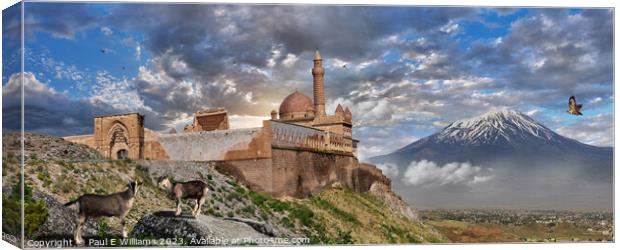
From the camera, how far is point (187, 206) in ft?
79.0

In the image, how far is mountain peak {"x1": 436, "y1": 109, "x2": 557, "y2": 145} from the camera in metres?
26.4

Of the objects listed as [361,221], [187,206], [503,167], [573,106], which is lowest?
[361,221]

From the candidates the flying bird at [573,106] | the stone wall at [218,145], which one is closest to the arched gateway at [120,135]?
the stone wall at [218,145]

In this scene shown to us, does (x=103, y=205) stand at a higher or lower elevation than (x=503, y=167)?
lower

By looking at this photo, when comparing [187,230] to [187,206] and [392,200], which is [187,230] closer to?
[187,206]

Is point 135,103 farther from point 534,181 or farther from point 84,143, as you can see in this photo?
point 534,181

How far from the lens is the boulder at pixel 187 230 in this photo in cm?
2123

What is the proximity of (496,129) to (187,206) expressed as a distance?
1008 centimetres

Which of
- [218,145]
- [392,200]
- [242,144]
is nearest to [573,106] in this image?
[392,200]

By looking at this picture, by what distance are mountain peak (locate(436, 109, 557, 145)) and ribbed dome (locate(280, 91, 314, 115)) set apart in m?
5.02

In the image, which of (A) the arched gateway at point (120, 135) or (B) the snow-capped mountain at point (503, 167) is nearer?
(A) the arched gateway at point (120, 135)

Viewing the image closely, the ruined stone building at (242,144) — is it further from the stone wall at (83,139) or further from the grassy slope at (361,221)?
the grassy slope at (361,221)

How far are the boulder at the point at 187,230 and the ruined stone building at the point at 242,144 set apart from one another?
202 inches

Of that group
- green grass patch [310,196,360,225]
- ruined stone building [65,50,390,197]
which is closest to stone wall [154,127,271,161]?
ruined stone building [65,50,390,197]
